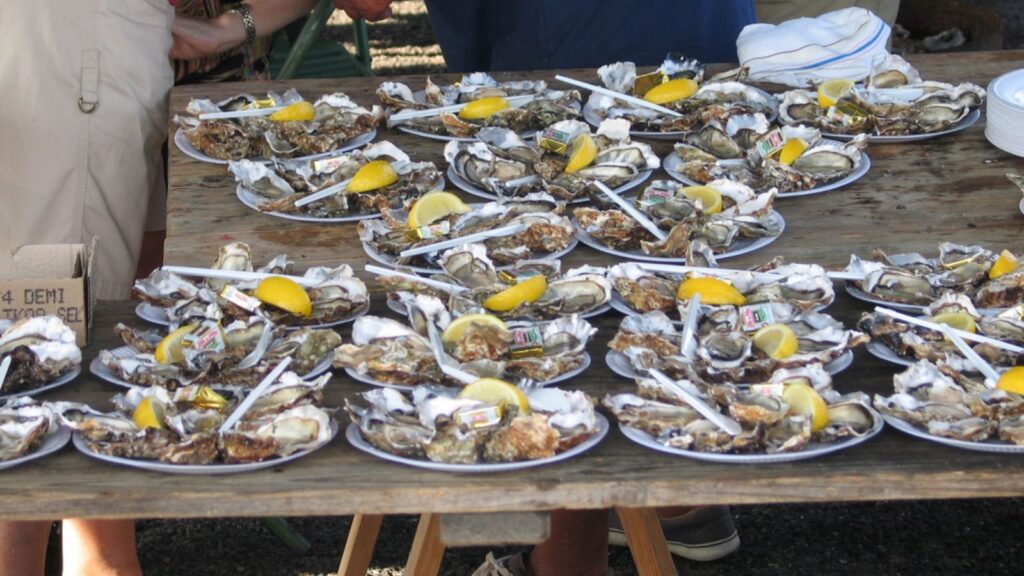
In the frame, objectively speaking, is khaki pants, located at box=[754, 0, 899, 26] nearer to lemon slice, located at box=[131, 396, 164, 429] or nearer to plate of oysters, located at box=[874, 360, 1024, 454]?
plate of oysters, located at box=[874, 360, 1024, 454]

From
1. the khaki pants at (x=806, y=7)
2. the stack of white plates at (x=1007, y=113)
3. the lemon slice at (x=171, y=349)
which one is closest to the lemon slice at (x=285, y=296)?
the lemon slice at (x=171, y=349)

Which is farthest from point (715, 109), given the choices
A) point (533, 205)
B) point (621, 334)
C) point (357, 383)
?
point (357, 383)

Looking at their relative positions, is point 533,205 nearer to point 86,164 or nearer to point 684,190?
point 684,190

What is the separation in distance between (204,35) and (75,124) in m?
0.46

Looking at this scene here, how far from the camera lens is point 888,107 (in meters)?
2.44

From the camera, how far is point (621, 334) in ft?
5.24

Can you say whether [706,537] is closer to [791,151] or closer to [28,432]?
[791,151]

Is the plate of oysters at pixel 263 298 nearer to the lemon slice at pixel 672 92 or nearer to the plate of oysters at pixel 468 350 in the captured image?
the plate of oysters at pixel 468 350

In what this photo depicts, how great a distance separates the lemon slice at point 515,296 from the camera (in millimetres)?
1711

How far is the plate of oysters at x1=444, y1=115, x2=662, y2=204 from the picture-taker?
2166 mm

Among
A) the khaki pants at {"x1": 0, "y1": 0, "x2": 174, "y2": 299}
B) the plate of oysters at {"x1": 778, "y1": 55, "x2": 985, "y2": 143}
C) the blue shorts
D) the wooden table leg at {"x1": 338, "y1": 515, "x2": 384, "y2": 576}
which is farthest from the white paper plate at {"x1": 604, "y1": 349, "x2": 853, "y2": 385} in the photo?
the blue shorts

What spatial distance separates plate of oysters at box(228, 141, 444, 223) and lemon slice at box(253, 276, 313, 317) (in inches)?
15.8

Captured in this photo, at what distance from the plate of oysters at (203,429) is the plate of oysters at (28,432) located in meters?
0.02

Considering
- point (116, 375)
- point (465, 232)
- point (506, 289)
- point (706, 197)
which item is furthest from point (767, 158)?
point (116, 375)
